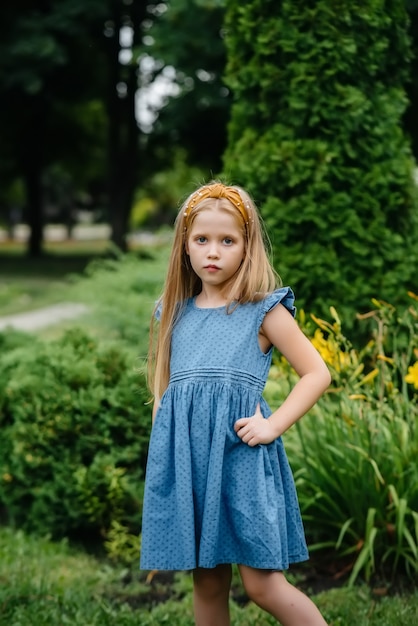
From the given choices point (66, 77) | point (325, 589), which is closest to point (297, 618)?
point (325, 589)

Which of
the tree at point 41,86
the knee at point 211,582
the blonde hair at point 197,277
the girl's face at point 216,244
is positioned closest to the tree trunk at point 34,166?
the tree at point 41,86

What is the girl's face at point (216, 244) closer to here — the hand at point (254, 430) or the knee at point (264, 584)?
the hand at point (254, 430)

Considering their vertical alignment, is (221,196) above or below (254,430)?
above

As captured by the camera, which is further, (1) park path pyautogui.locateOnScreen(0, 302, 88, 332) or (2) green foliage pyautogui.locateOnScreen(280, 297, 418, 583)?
(1) park path pyautogui.locateOnScreen(0, 302, 88, 332)

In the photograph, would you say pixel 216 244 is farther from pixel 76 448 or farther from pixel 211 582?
pixel 76 448

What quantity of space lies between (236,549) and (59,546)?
1970 millimetres

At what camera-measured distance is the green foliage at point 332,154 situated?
172 inches

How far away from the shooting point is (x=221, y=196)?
2545 mm

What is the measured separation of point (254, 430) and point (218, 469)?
0.14 meters

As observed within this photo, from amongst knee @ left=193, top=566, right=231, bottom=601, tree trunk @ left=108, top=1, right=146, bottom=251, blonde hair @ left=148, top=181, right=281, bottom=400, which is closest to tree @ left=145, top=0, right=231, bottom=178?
tree trunk @ left=108, top=1, right=146, bottom=251

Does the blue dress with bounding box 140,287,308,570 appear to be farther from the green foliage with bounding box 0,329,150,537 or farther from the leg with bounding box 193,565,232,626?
the green foliage with bounding box 0,329,150,537

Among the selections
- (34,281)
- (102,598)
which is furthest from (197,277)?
(34,281)

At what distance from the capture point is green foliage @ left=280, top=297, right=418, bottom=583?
3484 mm

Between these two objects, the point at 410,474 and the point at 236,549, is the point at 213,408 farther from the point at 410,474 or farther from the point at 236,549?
the point at 410,474
